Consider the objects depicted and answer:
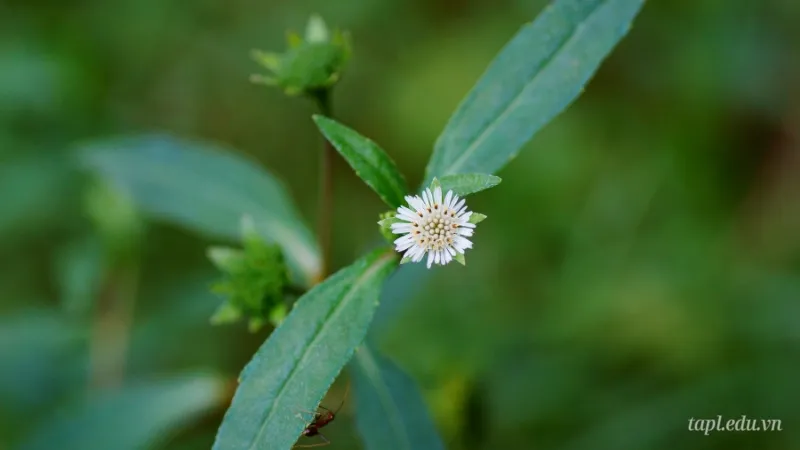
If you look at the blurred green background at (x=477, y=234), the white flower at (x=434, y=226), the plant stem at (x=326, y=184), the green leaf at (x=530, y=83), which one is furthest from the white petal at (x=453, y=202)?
the blurred green background at (x=477, y=234)

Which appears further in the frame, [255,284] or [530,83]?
[255,284]

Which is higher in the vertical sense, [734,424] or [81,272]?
[81,272]

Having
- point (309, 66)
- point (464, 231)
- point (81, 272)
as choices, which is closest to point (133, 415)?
point (81, 272)

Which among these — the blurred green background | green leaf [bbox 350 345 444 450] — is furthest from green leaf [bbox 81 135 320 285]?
green leaf [bbox 350 345 444 450]

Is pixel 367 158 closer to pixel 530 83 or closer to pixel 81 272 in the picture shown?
pixel 530 83

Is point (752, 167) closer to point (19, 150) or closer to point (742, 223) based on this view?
point (742, 223)

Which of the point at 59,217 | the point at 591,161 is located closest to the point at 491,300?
the point at 591,161
